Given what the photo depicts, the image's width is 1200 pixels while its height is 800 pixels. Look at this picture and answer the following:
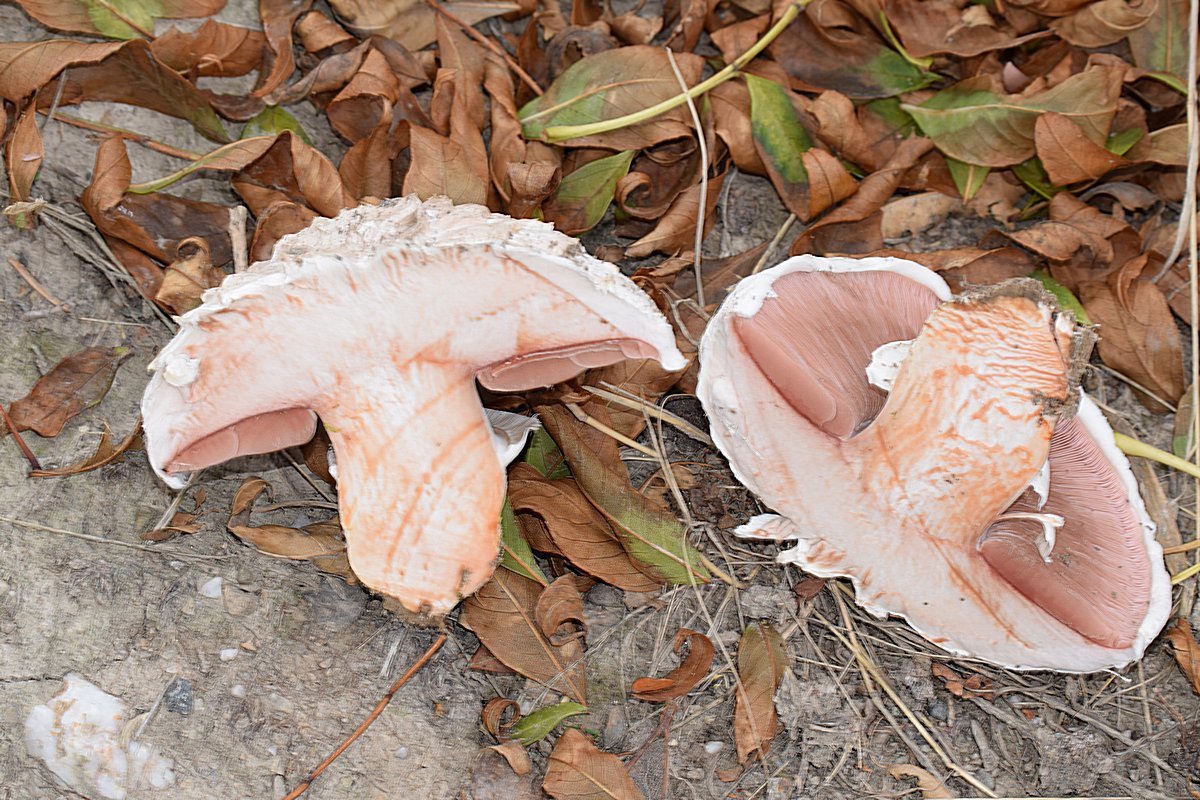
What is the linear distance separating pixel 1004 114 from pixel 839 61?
443mm

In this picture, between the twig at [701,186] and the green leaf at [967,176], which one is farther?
the green leaf at [967,176]

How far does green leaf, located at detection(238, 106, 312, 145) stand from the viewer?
2.36 meters

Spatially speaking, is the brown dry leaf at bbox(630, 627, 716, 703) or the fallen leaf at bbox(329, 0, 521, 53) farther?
the fallen leaf at bbox(329, 0, 521, 53)

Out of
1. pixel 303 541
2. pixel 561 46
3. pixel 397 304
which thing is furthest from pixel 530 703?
pixel 561 46

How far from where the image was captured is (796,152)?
2422mm

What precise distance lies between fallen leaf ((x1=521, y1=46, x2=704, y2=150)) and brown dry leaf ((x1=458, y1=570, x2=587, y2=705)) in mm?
1123

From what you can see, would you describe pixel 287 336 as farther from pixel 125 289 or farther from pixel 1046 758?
pixel 1046 758

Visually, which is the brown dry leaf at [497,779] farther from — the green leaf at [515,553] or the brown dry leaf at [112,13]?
the brown dry leaf at [112,13]

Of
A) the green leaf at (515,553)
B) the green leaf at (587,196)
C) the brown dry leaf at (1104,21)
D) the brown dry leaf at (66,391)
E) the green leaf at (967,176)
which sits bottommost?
the green leaf at (515,553)

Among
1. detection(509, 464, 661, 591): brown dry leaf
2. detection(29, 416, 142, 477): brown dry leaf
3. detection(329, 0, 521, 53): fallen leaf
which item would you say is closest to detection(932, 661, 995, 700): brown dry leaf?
detection(509, 464, 661, 591): brown dry leaf

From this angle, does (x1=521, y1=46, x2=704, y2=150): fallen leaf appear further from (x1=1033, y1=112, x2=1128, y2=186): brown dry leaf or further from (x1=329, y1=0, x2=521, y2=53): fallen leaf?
(x1=1033, y1=112, x2=1128, y2=186): brown dry leaf

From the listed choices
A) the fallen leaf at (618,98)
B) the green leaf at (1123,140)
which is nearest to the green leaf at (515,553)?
the fallen leaf at (618,98)

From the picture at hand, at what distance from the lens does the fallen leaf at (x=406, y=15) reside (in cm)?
244

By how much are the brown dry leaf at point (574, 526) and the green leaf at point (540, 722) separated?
0.94 ft
